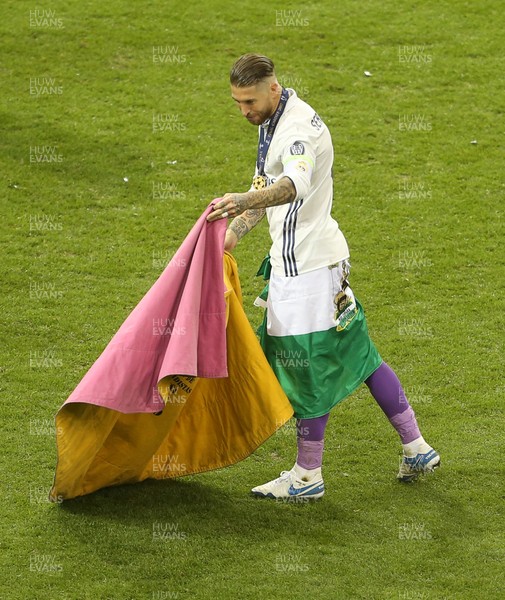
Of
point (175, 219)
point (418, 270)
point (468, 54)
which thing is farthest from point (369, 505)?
point (468, 54)

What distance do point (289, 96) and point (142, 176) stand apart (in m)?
4.81

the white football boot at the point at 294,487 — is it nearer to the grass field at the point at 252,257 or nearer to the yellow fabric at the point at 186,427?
the grass field at the point at 252,257

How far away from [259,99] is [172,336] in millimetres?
1228

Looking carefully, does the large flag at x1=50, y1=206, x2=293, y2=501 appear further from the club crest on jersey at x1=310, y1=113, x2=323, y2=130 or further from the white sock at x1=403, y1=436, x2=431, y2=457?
the white sock at x1=403, y1=436, x2=431, y2=457

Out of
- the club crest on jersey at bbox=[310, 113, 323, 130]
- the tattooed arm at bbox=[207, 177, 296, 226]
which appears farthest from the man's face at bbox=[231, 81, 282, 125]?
the tattooed arm at bbox=[207, 177, 296, 226]

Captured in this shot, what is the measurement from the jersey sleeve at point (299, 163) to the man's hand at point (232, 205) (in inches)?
9.2

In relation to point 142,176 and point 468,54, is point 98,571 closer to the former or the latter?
point 142,176

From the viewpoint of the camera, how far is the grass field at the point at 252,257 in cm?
593

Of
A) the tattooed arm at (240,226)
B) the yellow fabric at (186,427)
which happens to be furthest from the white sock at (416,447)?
the tattooed arm at (240,226)

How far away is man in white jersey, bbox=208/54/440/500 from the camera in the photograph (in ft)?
19.3

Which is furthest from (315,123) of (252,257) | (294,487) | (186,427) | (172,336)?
(252,257)

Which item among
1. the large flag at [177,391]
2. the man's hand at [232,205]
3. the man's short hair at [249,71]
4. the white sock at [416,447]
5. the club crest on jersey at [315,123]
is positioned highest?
the man's short hair at [249,71]

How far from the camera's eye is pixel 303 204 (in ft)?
19.9

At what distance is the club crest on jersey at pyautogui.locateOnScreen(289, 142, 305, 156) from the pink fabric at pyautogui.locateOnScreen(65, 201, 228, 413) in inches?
19.9
